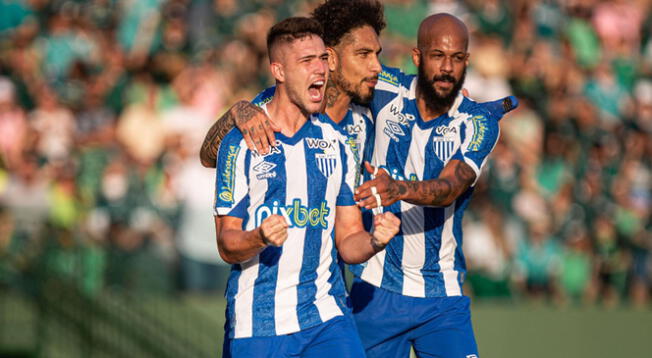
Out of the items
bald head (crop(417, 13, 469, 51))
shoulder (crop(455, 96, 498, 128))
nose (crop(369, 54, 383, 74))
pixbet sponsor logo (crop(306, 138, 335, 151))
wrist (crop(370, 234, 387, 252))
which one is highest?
bald head (crop(417, 13, 469, 51))

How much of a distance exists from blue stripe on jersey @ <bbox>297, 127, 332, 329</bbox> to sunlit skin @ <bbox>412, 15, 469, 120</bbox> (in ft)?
4.09

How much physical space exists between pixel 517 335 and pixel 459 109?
749cm

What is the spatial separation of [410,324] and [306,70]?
1.90 meters

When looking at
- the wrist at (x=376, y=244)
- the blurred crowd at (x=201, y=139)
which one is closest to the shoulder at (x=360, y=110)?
the wrist at (x=376, y=244)

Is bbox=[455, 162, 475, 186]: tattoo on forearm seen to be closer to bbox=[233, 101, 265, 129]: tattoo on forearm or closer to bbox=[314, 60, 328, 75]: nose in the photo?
bbox=[314, 60, 328, 75]: nose

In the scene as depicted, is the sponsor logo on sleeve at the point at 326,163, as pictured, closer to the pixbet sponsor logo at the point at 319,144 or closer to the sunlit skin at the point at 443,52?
the pixbet sponsor logo at the point at 319,144

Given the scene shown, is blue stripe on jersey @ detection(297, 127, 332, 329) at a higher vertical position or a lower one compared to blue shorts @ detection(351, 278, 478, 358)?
higher

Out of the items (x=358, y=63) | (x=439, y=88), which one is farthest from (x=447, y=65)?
(x=358, y=63)

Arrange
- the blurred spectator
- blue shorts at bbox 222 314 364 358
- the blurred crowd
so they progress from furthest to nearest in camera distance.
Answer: the blurred spectator, the blurred crowd, blue shorts at bbox 222 314 364 358

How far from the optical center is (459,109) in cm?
673

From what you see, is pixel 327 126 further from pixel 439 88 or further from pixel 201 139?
pixel 201 139

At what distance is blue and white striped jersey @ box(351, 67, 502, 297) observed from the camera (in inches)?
261

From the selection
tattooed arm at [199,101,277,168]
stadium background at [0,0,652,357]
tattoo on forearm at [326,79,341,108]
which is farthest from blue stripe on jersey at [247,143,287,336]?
stadium background at [0,0,652,357]

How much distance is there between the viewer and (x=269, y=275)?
5.70 metres
